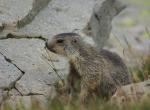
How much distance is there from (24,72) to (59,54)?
0.51 meters

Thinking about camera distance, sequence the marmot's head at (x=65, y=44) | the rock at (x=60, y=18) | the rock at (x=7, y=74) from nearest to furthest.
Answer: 1. the rock at (x=7, y=74)
2. the marmot's head at (x=65, y=44)
3. the rock at (x=60, y=18)

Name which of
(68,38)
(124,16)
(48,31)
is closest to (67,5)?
(48,31)

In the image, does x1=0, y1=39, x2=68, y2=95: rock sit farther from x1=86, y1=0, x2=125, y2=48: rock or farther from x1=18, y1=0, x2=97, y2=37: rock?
x1=86, y1=0, x2=125, y2=48: rock

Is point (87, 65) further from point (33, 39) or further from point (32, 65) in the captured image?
point (33, 39)

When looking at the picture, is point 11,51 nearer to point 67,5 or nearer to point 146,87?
point 67,5

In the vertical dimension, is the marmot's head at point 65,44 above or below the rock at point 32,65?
above

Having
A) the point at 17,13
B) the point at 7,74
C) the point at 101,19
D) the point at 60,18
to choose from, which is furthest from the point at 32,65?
the point at 101,19

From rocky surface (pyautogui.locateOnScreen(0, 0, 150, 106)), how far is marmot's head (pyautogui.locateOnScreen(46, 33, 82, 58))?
141 millimetres

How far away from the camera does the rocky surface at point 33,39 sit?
27.8 ft

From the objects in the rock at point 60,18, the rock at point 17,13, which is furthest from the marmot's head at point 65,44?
the rock at point 17,13

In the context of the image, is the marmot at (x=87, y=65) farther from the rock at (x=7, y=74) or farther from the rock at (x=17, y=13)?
the rock at (x=17, y=13)

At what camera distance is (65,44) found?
8859mm

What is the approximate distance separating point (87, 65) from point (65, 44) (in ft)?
1.28

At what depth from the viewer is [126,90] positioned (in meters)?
7.56
